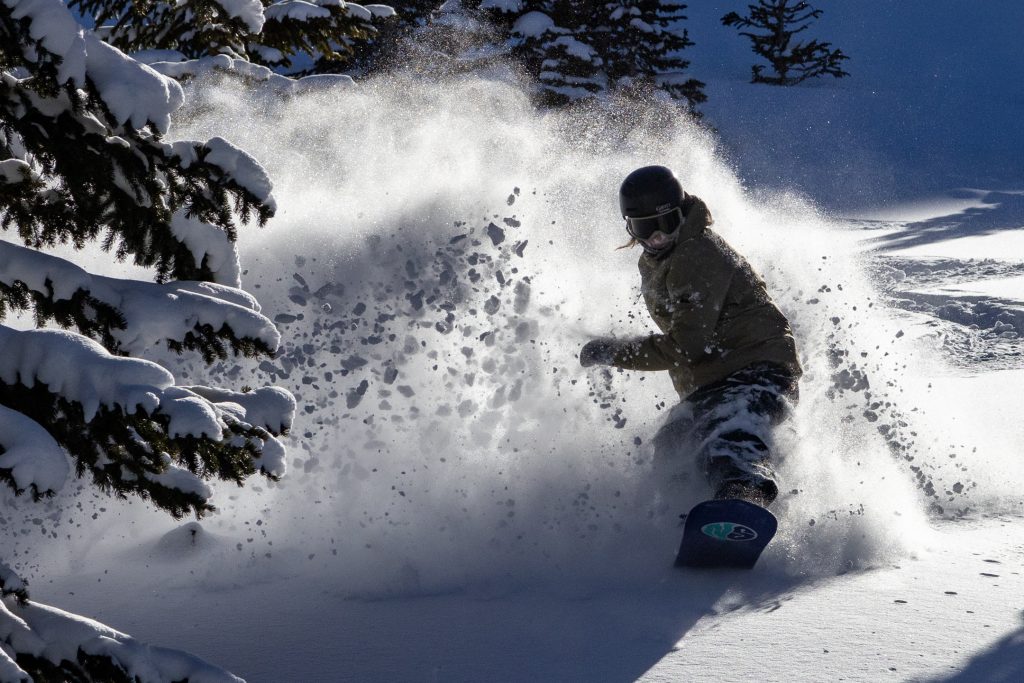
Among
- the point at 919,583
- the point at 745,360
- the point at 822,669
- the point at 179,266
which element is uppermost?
the point at 745,360

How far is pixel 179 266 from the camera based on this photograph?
2479mm

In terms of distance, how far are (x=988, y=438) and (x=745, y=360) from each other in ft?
6.70

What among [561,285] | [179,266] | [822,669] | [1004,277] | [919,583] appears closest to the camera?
[179,266]

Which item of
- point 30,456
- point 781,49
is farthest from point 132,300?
point 781,49

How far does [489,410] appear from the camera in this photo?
205 inches

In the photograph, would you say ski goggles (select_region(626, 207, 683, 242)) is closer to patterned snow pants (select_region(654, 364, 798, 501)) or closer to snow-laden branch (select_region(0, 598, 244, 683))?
patterned snow pants (select_region(654, 364, 798, 501))

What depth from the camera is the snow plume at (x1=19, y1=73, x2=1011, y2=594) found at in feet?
14.6

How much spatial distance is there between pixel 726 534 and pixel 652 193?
1.72m

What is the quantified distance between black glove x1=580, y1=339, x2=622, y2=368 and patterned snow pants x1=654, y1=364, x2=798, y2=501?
428 millimetres

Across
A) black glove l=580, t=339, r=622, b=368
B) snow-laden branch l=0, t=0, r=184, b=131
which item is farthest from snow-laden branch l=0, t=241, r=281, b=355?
black glove l=580, t=339, r=622, b=368

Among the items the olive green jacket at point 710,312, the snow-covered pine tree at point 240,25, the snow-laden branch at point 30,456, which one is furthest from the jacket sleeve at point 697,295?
the snow-covered pine tree at point 240,25

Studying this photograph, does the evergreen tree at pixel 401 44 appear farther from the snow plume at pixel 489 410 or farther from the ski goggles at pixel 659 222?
the ski goggles at pixel 659 222

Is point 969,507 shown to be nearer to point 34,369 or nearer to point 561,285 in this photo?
point 561,285

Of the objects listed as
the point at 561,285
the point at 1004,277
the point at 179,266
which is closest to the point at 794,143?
the point at 1004,277
